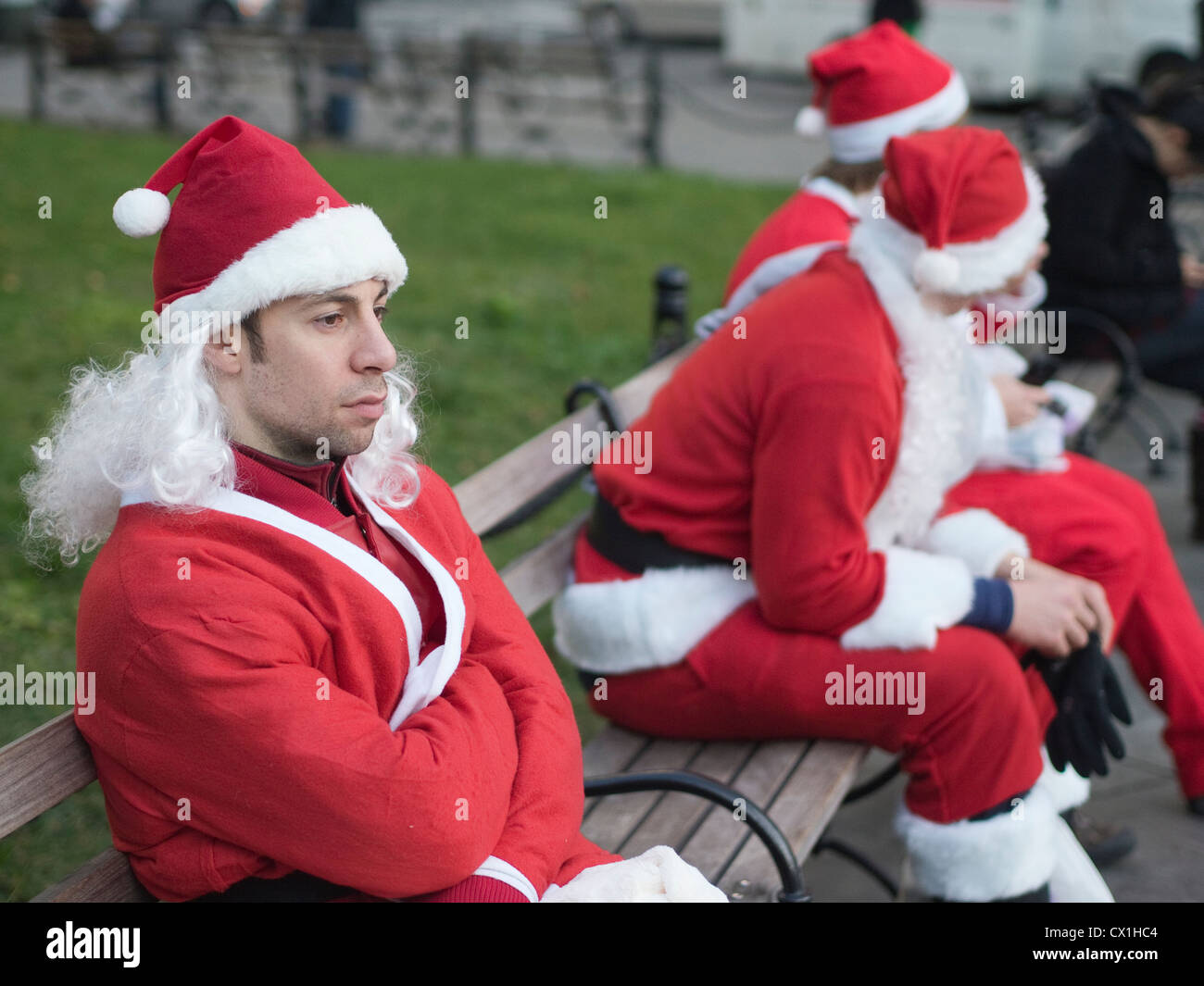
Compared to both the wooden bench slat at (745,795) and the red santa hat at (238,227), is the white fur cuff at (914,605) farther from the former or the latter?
the red santa hat at (238,227)

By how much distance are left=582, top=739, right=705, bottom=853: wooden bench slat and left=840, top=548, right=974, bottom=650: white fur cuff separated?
461mm

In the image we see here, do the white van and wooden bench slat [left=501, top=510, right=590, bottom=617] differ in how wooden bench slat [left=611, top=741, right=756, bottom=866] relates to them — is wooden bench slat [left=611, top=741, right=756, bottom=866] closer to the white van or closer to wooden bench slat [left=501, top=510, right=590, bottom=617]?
wooden bench slat [left=501, top=510, right=590, bottom=617]

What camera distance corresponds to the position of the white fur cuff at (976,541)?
310 centimetres

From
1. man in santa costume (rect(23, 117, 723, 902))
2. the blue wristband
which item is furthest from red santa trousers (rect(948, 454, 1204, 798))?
man in santa costume (rect(23, 117, 723, 902))

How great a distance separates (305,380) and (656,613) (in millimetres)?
1158

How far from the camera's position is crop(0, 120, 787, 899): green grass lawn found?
4137 millimetres

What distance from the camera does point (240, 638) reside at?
1.80 meters

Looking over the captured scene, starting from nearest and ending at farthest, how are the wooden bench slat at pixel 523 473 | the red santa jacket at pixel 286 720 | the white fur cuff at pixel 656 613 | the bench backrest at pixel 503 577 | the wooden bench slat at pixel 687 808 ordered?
the red santa jacket at pixel 286 720
the bench backrest at pixel 503 577
the wooden bench slat at pixel 687 808
the white fur cuff at pixel 656 613
the wooden bench slat at pixel 523 473

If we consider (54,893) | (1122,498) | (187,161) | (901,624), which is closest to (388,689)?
(54,893)

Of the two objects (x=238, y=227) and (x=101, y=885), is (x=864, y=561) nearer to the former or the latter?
(x=238, y=227)

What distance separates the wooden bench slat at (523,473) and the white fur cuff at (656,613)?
0.31 meters

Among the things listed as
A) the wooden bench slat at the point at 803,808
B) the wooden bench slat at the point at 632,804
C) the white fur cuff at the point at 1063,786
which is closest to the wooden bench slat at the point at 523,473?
the wooden bench slat at the point at 632,804

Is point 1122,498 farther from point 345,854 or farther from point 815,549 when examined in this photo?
point 345,854

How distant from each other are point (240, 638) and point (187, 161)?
0.77 m
